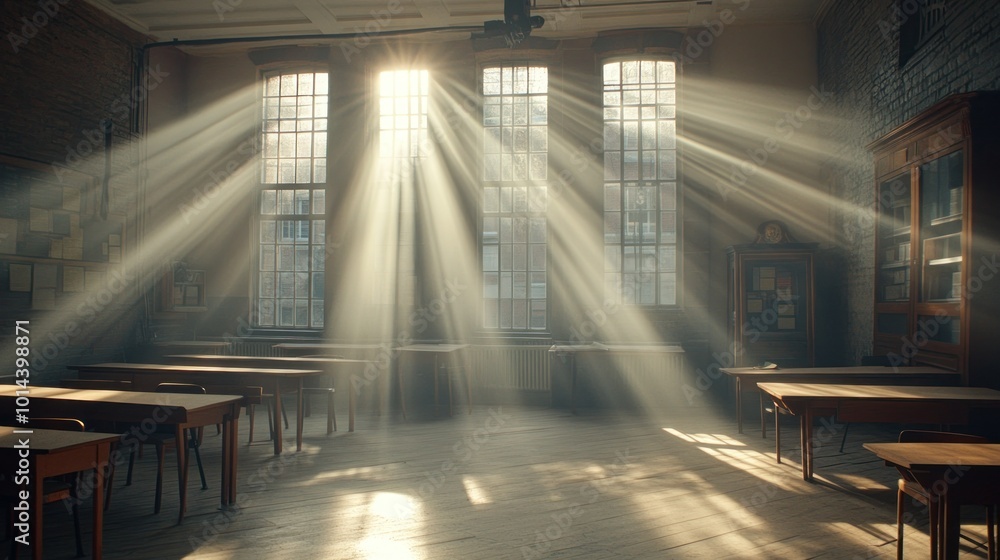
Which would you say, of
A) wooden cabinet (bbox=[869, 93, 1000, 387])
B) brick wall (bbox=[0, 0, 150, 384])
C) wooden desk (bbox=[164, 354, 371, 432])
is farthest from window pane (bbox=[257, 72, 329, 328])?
wooden cabinet (bbox=[869, 93, 1000, 387])

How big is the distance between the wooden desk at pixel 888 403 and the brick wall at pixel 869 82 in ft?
7.07

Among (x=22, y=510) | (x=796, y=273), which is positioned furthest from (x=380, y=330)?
(x=22, y=510)

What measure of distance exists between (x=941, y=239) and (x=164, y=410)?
18.5ft

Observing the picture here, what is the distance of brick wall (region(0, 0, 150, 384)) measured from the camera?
291 inches

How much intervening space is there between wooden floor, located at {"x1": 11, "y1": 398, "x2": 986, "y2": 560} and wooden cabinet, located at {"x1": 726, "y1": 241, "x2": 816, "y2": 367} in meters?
1.19

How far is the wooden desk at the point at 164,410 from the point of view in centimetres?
410

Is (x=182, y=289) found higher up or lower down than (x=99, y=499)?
higher up

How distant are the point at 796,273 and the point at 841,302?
0.63 metres

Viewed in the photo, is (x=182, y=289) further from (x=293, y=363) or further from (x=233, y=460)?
(x=233, y=460)

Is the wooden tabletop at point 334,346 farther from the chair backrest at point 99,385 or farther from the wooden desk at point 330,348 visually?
the chair backrest at point 99,385

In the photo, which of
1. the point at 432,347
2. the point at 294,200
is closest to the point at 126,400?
the point at 432,347

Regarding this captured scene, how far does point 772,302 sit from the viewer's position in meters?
7.82

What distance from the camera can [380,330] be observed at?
9227 mm

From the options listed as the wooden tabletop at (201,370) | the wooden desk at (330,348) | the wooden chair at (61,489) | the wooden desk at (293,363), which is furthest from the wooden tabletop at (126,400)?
the wooden desk at (330,348)
